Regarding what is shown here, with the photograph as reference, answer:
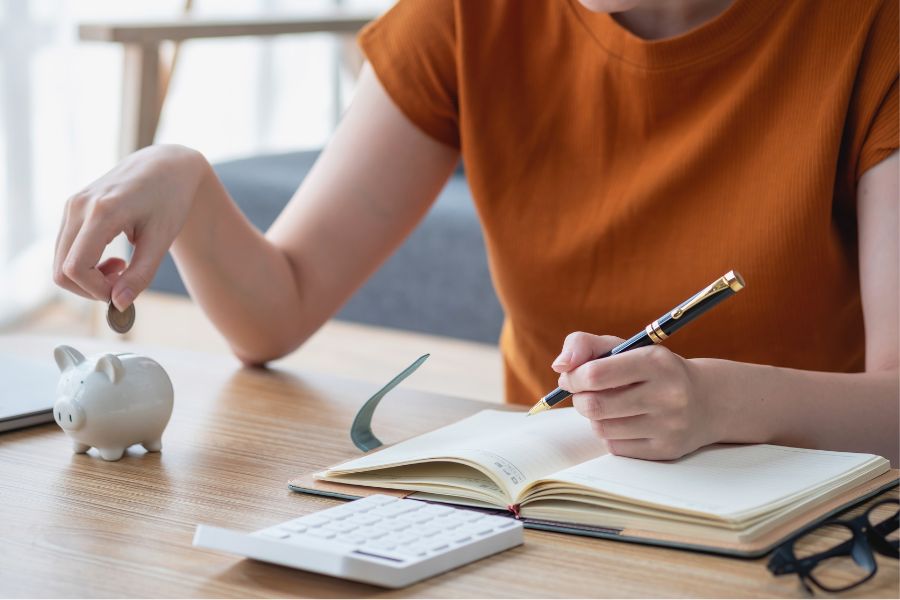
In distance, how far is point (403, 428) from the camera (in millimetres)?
967

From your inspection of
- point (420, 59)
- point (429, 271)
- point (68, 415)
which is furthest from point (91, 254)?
point (429, 271)

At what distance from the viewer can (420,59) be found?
4.19 ft

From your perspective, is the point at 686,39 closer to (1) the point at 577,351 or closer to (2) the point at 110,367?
(1) the point at 577,351

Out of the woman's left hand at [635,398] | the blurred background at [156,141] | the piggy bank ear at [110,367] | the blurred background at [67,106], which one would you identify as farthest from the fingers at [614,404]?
the blurred background at [67,106]

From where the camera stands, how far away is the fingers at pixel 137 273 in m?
0.94

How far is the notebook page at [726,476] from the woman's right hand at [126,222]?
0.42m

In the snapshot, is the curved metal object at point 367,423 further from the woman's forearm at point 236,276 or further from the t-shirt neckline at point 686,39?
the t-shirt neckline at point 686,39

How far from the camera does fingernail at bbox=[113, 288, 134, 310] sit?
0.94 metres

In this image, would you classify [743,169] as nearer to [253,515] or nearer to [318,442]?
[318,442]

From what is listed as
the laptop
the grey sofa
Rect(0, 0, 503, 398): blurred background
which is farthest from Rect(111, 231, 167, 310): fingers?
the grey sofa

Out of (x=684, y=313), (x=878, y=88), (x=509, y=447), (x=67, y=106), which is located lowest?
(x=67, y=106)

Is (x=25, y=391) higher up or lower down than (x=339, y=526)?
lower down

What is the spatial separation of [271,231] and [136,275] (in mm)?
324

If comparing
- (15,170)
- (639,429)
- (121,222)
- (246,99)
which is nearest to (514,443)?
(639,429)
